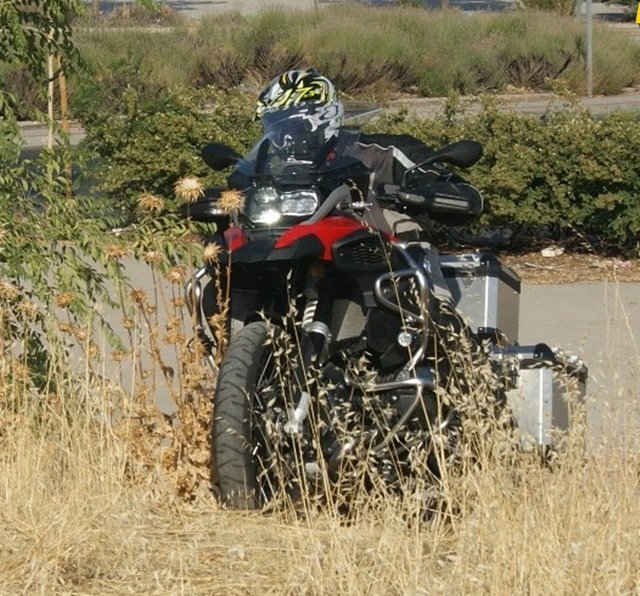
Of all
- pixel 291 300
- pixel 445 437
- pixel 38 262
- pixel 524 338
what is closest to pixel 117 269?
pixel 38 262

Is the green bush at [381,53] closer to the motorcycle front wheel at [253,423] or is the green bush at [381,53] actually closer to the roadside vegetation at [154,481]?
the roadside vegetation at [154,481]

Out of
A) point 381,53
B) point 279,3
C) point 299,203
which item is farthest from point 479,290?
point 279,3

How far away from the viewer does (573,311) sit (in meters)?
9.99

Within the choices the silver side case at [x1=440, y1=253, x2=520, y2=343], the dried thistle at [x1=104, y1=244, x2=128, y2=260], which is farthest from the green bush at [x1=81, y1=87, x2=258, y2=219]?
the dried thistle at [x1=104, y1=244, x2=128, y2=260]

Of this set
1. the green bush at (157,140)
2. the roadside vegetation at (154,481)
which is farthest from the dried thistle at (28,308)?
the green bush at (157,140)

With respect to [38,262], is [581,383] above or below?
below

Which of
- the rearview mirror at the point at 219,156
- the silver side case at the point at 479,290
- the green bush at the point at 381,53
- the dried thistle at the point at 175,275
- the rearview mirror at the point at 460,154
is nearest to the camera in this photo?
the dried thistle at the point at 175,275

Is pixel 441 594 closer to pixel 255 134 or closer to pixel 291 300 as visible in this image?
pixel 291 300

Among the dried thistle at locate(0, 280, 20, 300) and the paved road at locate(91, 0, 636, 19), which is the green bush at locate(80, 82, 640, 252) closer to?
the dried thistle at locate(0, 280, 20, 300)

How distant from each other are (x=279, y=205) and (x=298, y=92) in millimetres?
639

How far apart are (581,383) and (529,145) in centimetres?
543

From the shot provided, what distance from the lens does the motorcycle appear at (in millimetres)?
4957

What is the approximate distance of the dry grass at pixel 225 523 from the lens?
407cm

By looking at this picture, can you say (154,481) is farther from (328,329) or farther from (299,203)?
(299,203)
